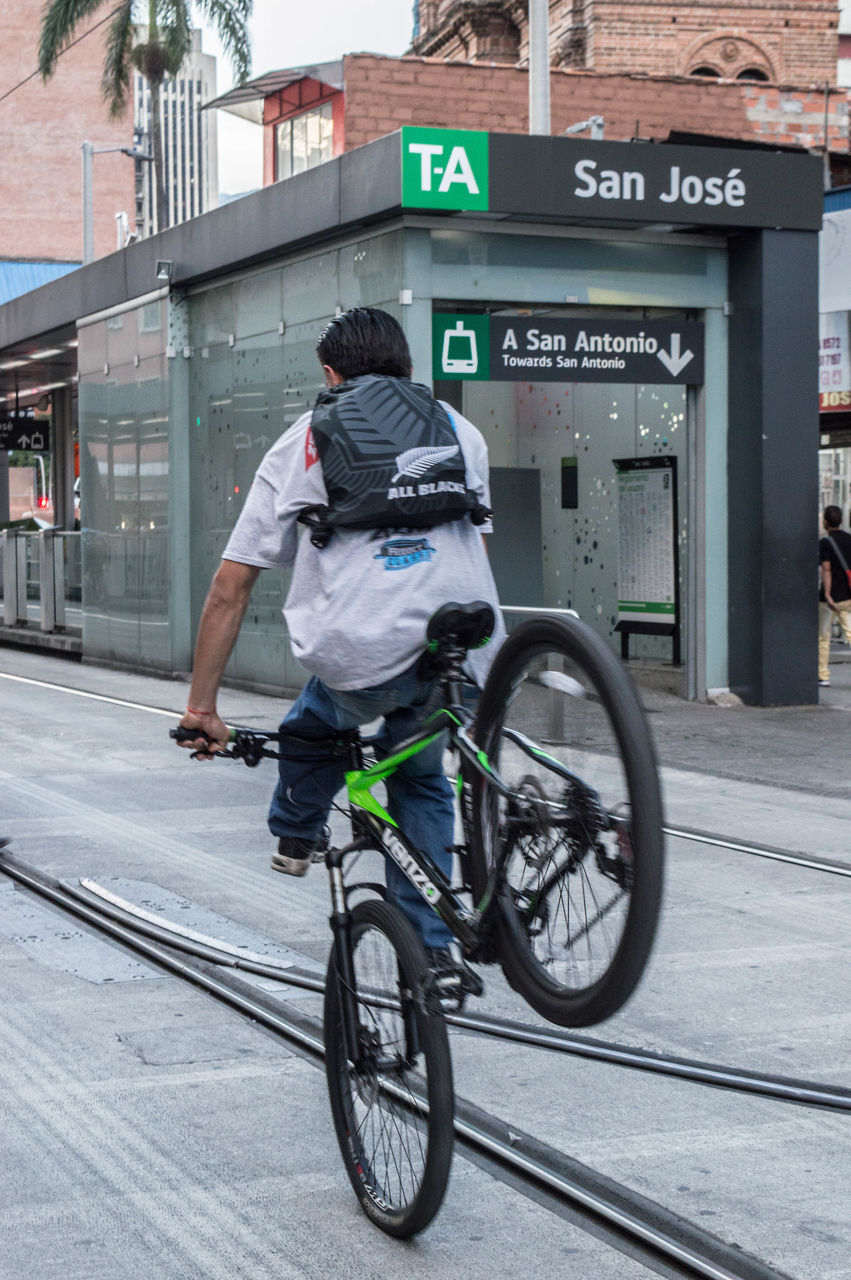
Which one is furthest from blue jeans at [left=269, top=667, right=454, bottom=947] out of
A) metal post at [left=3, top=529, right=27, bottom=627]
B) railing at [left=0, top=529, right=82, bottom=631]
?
metal post at [left=3, top=529, right=27, bottom=627]

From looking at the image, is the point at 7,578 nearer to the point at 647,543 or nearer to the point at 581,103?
the point at 581,103

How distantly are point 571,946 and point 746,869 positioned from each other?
13.5ft

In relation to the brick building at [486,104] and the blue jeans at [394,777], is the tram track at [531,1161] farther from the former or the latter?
the brick building at [486,104]

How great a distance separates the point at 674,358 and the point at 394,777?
35.8 feet

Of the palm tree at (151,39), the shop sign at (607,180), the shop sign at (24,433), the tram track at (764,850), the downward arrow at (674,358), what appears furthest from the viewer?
the palm tree at (151,39)

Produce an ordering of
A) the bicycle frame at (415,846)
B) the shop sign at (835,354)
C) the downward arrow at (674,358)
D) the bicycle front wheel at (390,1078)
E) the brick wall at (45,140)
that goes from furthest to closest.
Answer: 1. the brick wall at (45,140)
2. the shop sign at (835,354)
3. the downward arrow at (674,358)
4. the bicycle frame at (415,846)
5. the bicycle front wheel at (390,1078)

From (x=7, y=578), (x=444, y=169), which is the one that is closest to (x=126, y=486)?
(x=7, y=578)

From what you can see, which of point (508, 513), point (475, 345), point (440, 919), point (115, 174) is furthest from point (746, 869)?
point (115, 174)

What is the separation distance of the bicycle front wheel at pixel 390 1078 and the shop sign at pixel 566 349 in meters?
10.2

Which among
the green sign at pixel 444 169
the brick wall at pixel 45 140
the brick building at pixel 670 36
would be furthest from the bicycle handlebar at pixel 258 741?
the brick wall at pixel 45 140

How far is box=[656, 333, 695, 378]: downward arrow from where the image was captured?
14.0 meters

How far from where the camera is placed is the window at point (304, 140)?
1095 inches

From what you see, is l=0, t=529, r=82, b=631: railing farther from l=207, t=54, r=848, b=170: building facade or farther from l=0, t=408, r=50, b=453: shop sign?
l=207, t=54, r=848, b=170: building facade

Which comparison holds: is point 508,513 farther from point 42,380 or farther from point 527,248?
point 42,380
